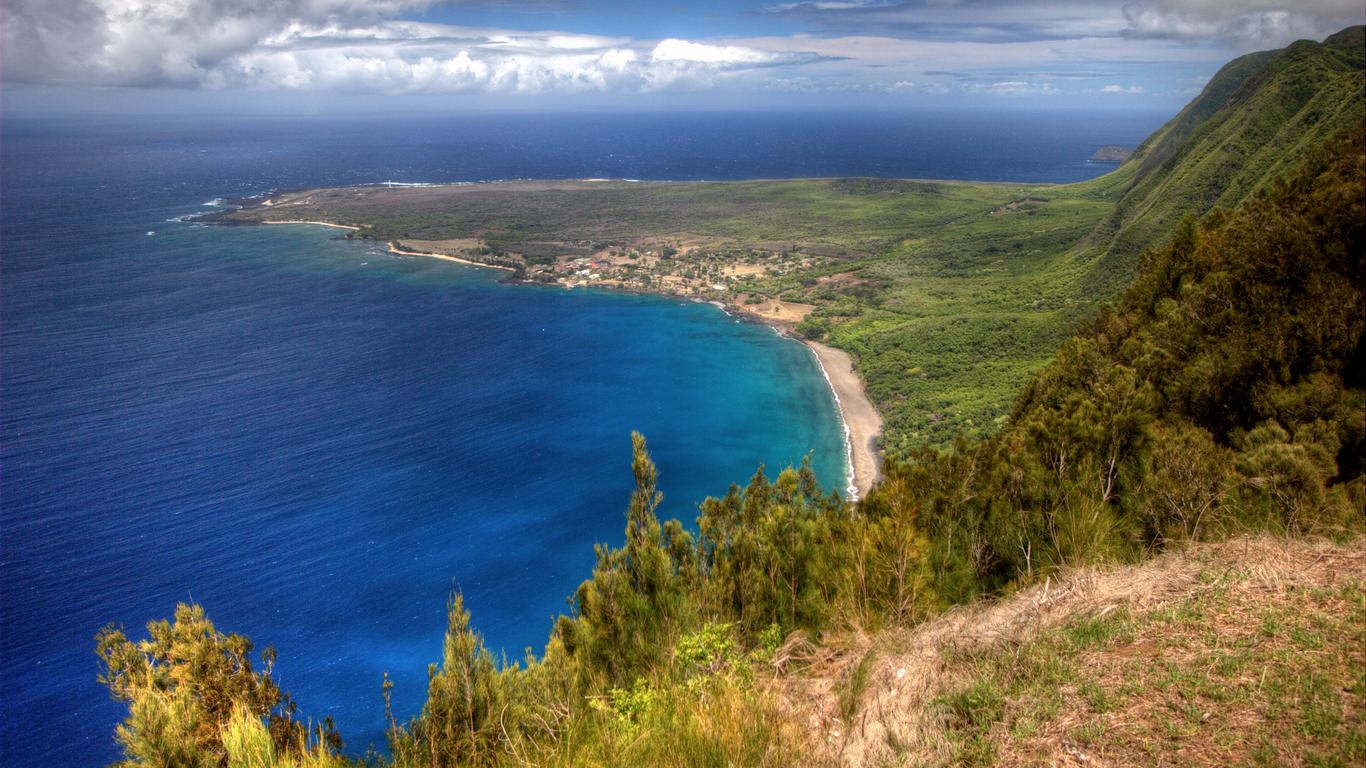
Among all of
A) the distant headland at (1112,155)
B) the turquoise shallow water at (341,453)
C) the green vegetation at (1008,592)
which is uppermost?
the distant headland at (1112,155)

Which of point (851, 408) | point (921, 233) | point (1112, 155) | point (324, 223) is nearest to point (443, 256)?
point (324, 223)

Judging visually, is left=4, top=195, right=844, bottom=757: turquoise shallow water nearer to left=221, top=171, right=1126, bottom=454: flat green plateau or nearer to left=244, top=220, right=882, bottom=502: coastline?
left=244, top=220, right=882, bottom=502: coastline

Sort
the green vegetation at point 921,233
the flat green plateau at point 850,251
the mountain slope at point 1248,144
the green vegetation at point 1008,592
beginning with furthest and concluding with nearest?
the flat green plateau at point 850,251
the green vegetation at point 921,233
the mountain slope at point 1248,144
the green vegetation at point 1008,592

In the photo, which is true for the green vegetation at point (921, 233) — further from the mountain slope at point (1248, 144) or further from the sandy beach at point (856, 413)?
the sandy beach at point (856, 413)

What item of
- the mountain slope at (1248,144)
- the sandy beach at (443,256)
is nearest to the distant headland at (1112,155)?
the mountain slope at (1248,144)

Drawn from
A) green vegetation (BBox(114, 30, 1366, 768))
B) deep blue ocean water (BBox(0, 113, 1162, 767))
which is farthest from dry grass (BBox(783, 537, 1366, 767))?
deep blue ocean water (BBox(0, 113, 1162, 767))

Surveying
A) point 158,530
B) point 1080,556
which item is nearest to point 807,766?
point 1080,556

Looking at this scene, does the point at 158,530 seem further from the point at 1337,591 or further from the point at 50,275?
the point at 50,275
